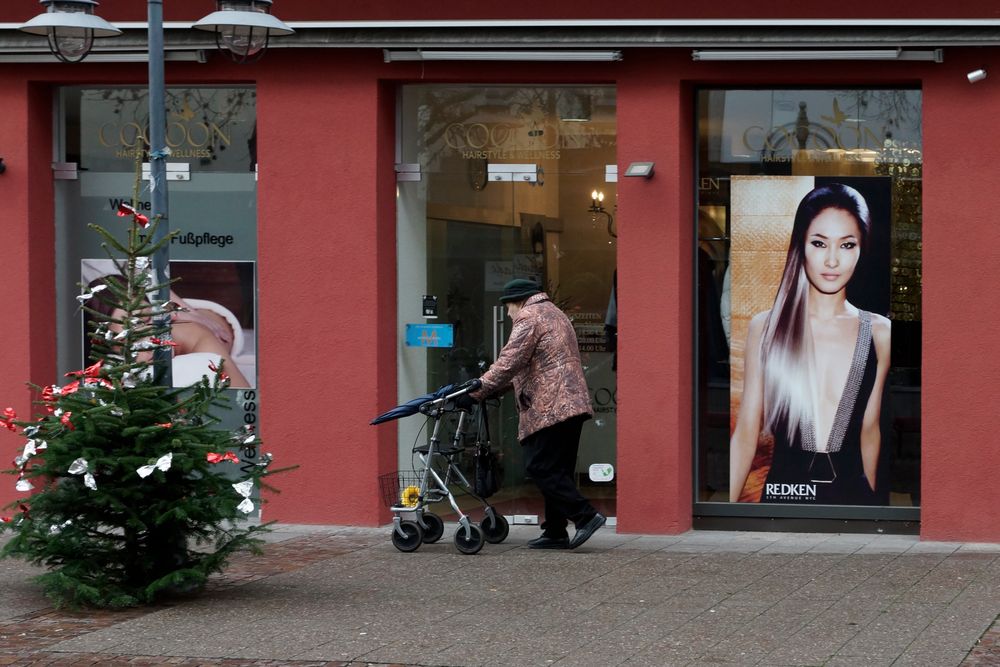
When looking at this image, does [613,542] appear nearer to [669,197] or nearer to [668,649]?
[669,197]

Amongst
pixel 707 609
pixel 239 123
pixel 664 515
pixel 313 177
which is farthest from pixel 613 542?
pixel 239 123

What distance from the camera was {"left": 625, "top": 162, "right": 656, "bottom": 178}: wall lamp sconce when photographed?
11.2 m

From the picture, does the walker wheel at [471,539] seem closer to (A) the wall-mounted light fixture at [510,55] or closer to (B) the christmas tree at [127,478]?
(B) the christmas tree at [127,478]

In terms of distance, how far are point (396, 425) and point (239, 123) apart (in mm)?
2720

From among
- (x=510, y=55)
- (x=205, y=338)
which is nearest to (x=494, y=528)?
(x=205, y=338)

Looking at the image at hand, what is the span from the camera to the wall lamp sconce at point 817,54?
35.4ft

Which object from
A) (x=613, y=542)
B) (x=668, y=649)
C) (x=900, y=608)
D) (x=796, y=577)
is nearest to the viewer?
(x=668, y=649)

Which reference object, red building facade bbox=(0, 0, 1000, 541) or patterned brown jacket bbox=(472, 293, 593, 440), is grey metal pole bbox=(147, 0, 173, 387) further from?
patterned brown jacket bbox=(472, 293, 593, 440)

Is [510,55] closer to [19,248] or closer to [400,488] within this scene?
[400,488]

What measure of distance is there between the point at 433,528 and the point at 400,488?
68 cm

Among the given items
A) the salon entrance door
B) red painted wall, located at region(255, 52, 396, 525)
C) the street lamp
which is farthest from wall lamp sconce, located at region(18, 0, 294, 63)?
the salon entrance door

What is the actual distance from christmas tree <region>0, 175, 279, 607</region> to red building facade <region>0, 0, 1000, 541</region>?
2.87 meters

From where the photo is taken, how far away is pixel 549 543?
35.1 ft

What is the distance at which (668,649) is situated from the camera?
7.41m
